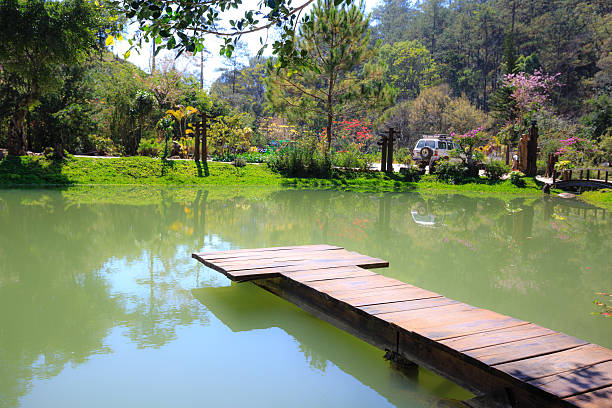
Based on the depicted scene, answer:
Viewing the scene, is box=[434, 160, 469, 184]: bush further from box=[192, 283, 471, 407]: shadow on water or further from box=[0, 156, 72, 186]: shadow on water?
box=[192, 283, 471, 407]: shadow on water

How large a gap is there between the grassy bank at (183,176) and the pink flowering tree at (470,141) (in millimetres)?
1026

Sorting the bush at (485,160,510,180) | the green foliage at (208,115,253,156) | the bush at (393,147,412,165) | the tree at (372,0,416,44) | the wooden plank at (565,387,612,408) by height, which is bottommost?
the wooden plank at (565,387,612,408)

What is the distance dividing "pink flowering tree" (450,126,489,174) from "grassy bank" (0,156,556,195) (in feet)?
3.37

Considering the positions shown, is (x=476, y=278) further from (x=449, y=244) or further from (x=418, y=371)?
(x=418, y=371)

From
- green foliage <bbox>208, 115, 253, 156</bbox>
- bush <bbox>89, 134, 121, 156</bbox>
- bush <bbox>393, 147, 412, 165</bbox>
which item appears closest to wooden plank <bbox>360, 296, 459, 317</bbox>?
green foliage <bbox>208, 115, 253, 156</bbox>

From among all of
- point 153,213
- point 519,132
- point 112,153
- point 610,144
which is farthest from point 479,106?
point 153,213

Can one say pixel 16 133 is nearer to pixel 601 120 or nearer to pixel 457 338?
pixel 457 338

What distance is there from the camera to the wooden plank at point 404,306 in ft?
12.8

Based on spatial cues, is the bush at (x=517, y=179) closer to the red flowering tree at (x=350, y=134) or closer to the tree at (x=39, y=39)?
the red flowering tree at (x=350, y=134)

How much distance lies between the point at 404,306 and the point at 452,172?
17680 mm

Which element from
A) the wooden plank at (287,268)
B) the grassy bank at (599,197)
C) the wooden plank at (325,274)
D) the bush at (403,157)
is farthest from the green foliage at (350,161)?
the wooden plank at (325,274)

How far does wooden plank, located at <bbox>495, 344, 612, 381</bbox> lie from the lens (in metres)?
2.86

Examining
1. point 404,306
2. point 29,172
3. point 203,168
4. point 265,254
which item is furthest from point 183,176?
point 404,306

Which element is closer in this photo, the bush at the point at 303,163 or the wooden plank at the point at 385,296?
the wooden plank at the point at 385,296
